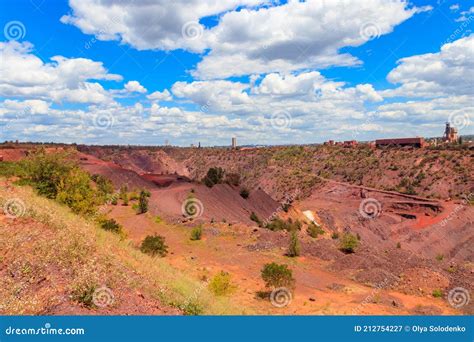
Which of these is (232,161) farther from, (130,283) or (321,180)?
(130,283)

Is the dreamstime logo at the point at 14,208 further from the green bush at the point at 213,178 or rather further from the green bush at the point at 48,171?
the green bush at the point at 213,178

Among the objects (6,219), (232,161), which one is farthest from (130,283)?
(232,161)

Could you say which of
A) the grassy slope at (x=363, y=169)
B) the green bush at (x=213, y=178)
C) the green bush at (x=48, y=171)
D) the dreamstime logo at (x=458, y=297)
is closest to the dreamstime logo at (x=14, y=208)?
the green bush at (x=48, y=171)

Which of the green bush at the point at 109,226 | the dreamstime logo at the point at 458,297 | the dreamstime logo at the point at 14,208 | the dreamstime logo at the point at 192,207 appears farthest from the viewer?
the dreamstime logo at the point at 192,207

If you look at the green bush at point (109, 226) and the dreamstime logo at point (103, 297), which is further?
the green bush at point (109, 226)

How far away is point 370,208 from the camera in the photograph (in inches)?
2077

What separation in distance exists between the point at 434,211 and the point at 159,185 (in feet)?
134

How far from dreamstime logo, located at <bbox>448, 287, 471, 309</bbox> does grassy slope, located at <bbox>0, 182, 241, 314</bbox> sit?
1147 centimetres

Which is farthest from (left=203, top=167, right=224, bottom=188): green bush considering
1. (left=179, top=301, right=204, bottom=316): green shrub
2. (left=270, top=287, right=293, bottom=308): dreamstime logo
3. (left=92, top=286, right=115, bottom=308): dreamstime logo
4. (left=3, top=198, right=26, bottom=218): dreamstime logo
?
(left=92, top=286, right=115, bottom=308): dreamstime logo

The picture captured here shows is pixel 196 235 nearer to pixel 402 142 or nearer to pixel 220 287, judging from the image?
pixel 220 287

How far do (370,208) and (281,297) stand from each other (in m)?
41.2

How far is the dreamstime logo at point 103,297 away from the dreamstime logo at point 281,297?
7.90m

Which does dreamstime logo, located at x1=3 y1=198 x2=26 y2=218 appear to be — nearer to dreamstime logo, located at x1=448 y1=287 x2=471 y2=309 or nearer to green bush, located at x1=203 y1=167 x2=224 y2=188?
dreamstime logo, located at x1=448 y1=287 x2=471 y2=309

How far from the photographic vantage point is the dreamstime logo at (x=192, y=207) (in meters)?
34.8
